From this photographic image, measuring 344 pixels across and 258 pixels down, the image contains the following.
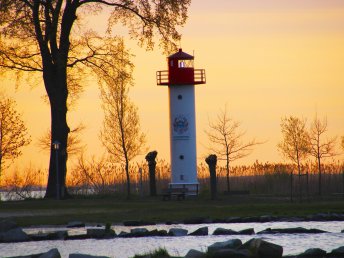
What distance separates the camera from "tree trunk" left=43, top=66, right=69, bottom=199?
5606cm

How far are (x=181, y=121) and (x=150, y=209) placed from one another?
15.3 meters

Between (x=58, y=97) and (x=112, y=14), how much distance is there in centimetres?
564

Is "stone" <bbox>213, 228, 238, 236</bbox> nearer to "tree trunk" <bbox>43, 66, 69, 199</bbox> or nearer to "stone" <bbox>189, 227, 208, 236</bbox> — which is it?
"stone" <bbox>189, 227, 208, 236</bbox>

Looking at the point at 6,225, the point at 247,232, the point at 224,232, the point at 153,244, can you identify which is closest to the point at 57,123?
the point at 6,225

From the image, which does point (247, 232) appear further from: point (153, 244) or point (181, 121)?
point (181, 121)

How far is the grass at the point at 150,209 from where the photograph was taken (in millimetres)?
42062

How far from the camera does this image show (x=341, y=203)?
46.7 metres

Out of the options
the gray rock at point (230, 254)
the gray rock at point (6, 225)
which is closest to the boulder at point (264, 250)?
the gray rock at point (230, 254)

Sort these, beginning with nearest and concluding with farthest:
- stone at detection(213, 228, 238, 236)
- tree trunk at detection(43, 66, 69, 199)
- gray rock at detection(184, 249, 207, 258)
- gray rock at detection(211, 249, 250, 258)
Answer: gray rock at detection(211, 249, 250, 258) < gray rock at detection(184, 249, 207, 258) < stone at detection(213, 228, 238, 236) < tree trunk at detection(43, 66, 69, 199)

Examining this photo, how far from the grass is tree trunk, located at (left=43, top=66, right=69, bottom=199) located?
2.18 meters

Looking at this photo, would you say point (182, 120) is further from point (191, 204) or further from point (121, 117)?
point (191, 204)

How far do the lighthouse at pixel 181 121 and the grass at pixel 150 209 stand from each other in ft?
20.3

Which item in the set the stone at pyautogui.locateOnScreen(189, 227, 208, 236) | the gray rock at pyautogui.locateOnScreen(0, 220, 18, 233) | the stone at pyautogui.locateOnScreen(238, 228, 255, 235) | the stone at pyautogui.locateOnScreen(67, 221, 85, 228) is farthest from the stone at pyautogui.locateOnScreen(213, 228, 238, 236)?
the gray rock at pyautogui.locateOnScreen(0, 220, 18, 233)

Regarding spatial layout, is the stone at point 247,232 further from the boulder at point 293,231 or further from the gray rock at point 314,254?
the gray rock at point 314,254
